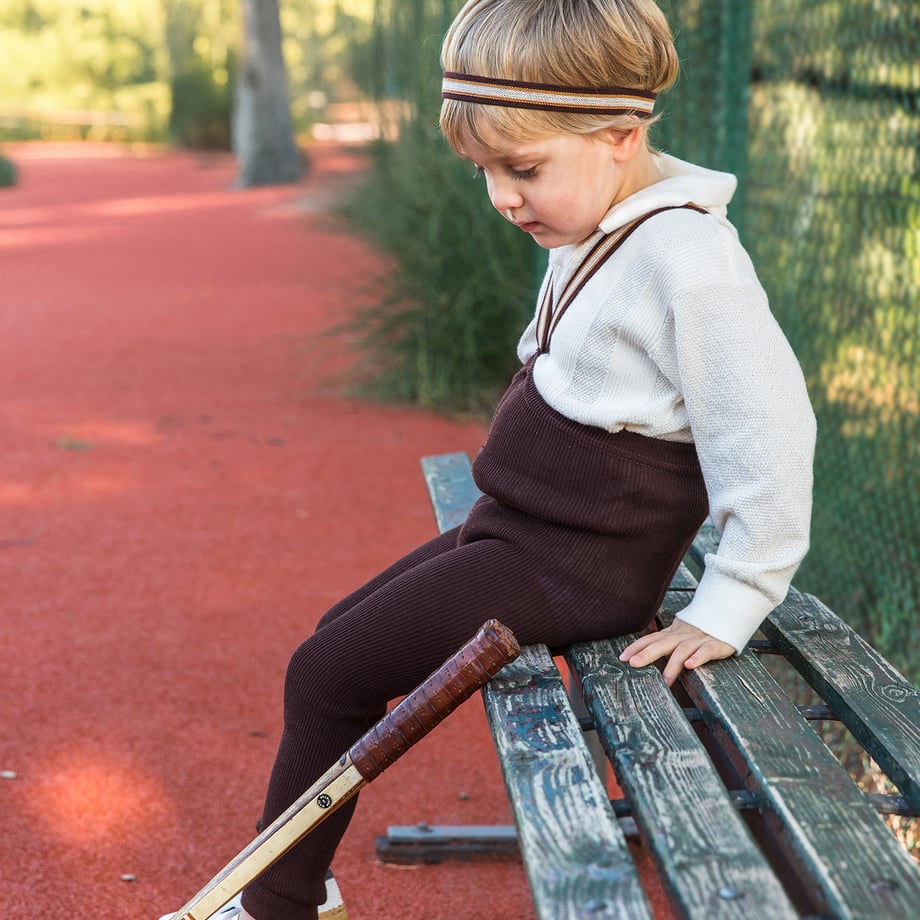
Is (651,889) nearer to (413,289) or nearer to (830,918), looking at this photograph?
(830,918)

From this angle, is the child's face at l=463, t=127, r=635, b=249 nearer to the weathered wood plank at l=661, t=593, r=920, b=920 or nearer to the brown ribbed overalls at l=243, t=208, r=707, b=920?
the brown ribbed overalls at l=243, t=208, r=707, b=920

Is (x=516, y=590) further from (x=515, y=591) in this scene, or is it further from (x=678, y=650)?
(x=678, y=650)

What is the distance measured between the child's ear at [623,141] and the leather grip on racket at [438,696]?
28.0 inches

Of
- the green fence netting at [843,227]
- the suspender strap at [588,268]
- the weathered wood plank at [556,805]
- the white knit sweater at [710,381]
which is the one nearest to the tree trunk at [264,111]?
the green fence netting at [843,227]

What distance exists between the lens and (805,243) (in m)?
3.89

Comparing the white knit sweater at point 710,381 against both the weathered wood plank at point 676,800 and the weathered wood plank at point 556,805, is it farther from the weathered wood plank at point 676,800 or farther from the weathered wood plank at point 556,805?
the weathered wood plank at point 556,805

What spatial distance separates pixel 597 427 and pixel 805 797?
62cm

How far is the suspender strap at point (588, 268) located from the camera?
1824mm

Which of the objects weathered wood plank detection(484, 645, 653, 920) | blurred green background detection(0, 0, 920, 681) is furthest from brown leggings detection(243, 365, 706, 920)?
blurred green background detection(0, 0, 920, 681)

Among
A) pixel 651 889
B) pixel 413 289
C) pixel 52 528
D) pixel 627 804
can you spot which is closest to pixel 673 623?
pixel 627 804

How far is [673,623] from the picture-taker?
184 centimetres

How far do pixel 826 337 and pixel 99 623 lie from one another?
2.23 metres

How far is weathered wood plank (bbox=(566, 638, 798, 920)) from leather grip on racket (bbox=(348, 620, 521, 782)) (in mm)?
169

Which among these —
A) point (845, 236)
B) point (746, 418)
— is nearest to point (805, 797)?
point (746, 418)
